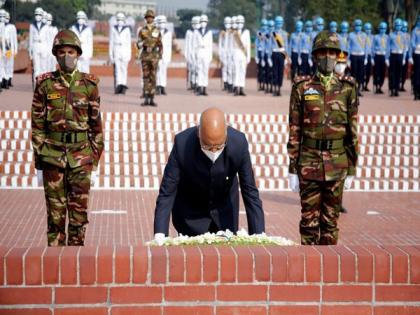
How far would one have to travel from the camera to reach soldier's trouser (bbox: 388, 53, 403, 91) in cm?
2175

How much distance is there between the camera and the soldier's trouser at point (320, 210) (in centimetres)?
673

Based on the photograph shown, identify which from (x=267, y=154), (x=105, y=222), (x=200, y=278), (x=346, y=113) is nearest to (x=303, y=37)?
(x=267, y=154)

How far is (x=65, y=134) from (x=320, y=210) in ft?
6.63

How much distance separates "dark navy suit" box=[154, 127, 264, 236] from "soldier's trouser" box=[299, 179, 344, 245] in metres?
1.35

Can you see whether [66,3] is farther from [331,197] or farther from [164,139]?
[331,197]

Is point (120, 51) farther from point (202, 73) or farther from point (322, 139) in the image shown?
point (322, 139)

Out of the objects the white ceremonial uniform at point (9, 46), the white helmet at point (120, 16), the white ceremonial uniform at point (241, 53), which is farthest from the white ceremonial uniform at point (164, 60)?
the white ceremonial uniform at point (9, 46)

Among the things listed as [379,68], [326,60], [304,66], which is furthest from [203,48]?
[326,60]

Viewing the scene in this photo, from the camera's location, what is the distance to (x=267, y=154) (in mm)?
13398

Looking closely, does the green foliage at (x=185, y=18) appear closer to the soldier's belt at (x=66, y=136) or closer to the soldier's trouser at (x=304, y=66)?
the soldier's trouser at (x=304, y=66)

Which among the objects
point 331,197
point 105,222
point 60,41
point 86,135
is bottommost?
point 105,222

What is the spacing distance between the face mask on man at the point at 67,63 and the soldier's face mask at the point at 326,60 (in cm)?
185

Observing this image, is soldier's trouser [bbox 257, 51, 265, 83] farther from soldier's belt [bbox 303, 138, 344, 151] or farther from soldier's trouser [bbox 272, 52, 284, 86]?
soldier's belt [bbox 303, 138, 344, 151]

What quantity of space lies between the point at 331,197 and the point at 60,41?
7.74ft
